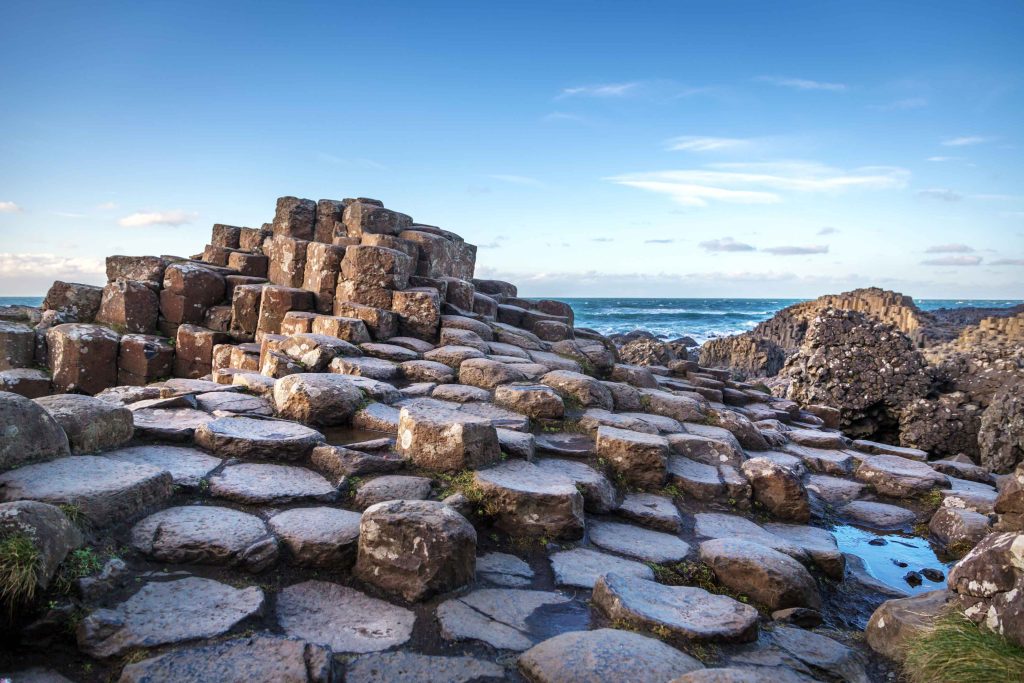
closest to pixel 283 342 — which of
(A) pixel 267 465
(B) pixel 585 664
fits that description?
(A) pixel 267 465

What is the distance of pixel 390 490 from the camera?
4258 mm

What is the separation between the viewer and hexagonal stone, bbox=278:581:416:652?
9.46 feet

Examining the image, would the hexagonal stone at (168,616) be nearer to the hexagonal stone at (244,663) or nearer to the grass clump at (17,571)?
the hexagonal stone at (244,663)

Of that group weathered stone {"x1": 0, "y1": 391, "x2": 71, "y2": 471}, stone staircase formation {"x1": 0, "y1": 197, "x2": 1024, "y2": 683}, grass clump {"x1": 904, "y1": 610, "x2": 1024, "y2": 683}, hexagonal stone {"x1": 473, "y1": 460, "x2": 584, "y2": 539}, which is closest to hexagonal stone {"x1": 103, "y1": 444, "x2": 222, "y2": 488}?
stone staircase formation {"x1": 0, "y1": 197, "x2": 1024, "y2": 683}

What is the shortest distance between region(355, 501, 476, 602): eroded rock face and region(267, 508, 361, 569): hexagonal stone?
0.35ft

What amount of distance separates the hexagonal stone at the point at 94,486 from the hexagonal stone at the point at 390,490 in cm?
118

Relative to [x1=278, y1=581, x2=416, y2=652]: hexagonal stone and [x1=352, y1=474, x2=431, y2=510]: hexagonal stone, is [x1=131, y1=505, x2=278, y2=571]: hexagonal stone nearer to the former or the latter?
[x1=278, y1=581, x2=416, y2=652]: hexagonal stone

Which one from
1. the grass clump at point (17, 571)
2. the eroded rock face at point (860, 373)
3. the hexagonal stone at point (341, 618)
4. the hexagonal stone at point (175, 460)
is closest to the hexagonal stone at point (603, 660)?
the hexagonal stone at point (341, 618)

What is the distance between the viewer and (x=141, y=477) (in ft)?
12.0

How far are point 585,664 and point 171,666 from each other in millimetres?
1728

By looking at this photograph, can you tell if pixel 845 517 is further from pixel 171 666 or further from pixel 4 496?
pixel 4 496

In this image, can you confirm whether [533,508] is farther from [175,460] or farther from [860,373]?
[860,373]

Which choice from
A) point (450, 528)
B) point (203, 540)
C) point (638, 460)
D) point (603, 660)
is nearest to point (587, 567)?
point (450, 528)

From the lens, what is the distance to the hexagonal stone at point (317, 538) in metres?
3.46
